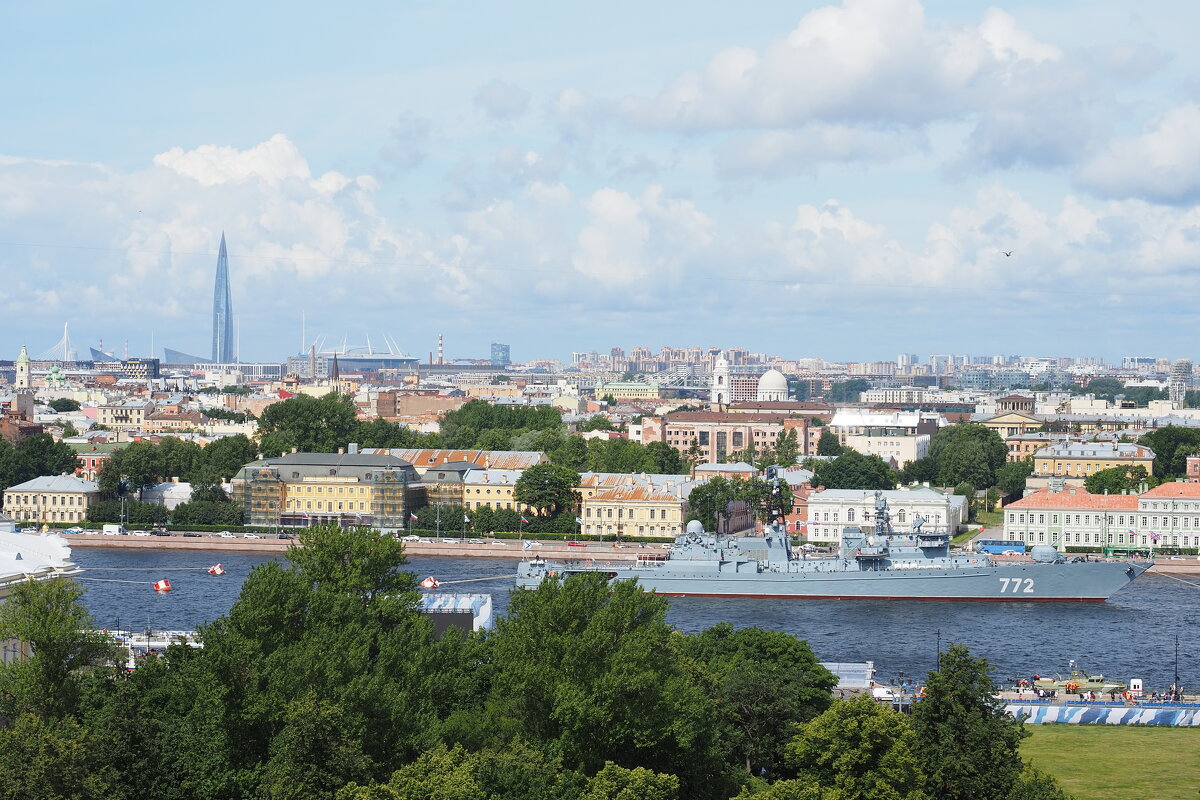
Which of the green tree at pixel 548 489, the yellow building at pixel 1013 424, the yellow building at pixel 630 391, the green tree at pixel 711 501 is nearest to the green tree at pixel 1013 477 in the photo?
the green tree at pixel 711 501

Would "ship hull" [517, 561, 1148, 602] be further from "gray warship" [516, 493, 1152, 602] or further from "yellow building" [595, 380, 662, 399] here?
"yellow building" [595, 380, 662, 399]

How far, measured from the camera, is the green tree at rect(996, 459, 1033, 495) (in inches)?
2899

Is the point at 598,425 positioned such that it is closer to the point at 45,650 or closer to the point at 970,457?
the point at 970,457

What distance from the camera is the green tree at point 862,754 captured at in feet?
64.3

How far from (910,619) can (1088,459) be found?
33.4 metres

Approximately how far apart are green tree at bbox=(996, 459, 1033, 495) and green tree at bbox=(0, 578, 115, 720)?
5792 centimetres

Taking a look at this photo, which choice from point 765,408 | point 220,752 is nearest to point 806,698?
point 220,752

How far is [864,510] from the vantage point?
62.9m

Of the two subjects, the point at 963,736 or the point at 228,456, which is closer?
the point at 963,736

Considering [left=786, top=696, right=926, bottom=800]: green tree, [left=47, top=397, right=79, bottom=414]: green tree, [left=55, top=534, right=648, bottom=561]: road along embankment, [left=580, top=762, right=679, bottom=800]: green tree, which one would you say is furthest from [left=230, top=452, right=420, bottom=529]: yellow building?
[left=47, top=397, right=79, bottom=414]: green tree

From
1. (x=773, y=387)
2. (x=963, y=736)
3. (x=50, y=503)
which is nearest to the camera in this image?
Result: (x=963, y=736)

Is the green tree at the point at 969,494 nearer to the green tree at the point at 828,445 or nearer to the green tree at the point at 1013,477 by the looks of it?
the green tree at the point at 1013,477

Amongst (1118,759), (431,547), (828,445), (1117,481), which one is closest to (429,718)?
(1118,759)

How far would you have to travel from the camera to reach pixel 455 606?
3162cm
